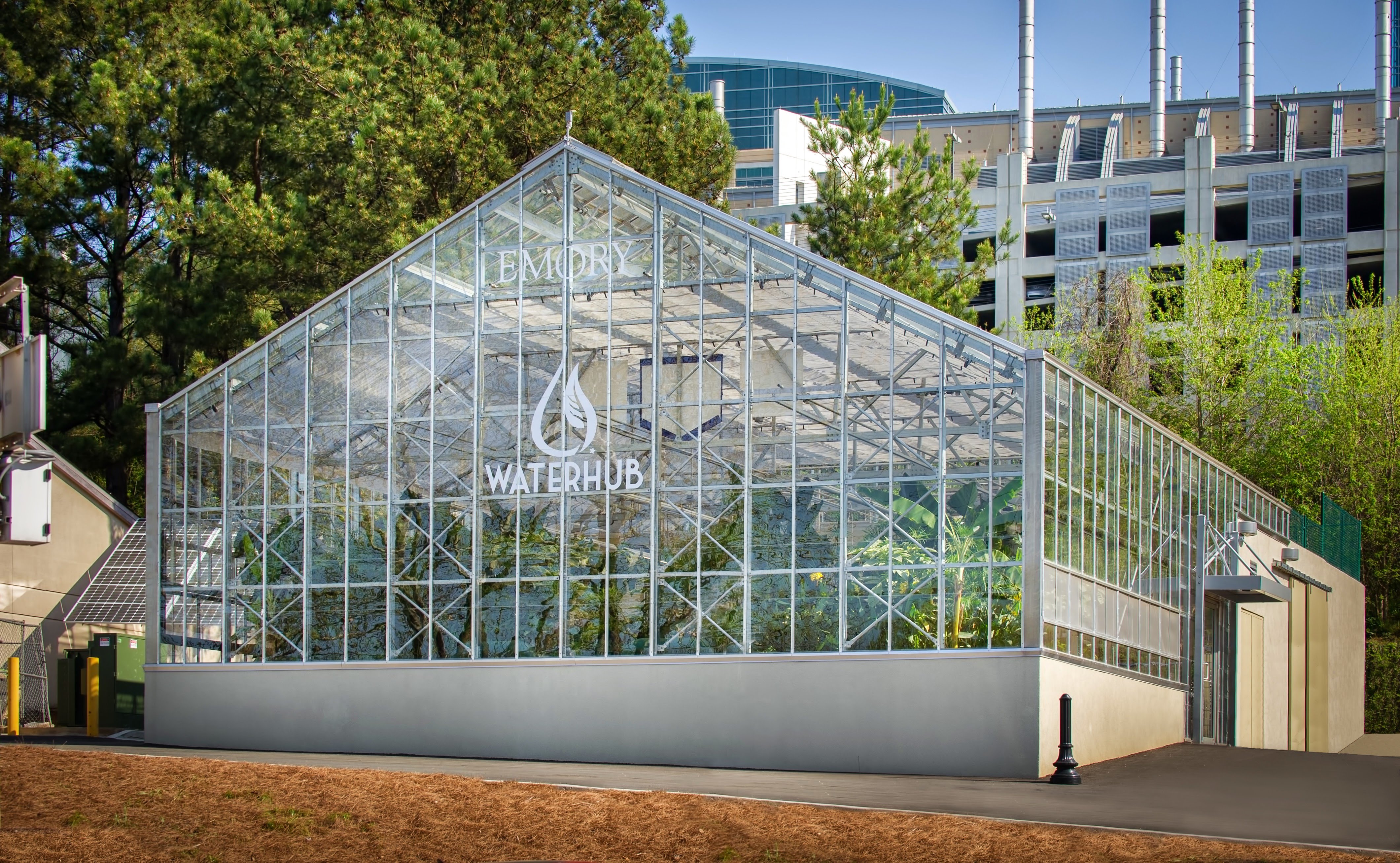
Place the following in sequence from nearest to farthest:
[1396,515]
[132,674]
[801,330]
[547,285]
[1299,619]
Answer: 1. [801,330]
2. [547,285]
3. [132,674]
4. [1299,619]
5. [1396,515]

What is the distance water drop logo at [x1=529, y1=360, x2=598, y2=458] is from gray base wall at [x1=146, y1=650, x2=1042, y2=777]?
3.01m

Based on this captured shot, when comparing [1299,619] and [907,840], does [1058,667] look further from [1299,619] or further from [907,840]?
[1299,619]

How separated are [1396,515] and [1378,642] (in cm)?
448

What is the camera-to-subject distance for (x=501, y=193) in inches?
844

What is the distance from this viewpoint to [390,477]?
21.3 m

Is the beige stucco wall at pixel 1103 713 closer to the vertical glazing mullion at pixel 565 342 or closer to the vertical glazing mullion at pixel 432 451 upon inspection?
the vertical glazing mullion at pixel 565 342

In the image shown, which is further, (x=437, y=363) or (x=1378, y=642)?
(x=1378, y=642)

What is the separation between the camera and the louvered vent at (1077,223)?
61.5 meters

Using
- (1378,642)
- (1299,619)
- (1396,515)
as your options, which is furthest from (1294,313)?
(1299,619)

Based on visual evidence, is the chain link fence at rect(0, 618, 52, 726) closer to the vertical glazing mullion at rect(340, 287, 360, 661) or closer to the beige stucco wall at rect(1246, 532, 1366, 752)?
the vertical glazing mullion at rect(340, 287, 360, 661)

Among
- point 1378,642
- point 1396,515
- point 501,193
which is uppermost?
point 501,193

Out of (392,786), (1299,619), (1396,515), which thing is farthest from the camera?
(1396,515)

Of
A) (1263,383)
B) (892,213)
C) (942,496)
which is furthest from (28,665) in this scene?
(1263,383)

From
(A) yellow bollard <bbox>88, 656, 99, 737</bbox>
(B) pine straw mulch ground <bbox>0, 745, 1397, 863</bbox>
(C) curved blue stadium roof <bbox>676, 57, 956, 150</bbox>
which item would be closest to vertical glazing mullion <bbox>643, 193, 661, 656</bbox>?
(B) pine straw mulch ground <bbox>0, 745, 1397, 863</bbox>
